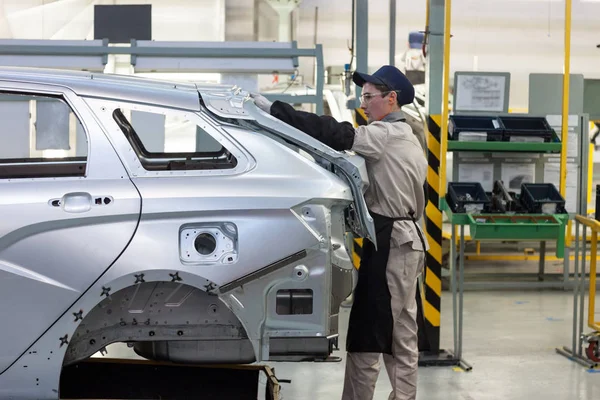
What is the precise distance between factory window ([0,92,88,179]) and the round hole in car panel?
22.2 inches

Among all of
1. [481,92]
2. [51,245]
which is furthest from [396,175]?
[481,92]

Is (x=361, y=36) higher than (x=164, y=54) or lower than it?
higher

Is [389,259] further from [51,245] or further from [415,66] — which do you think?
[415,66]

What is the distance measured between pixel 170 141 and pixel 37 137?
13.3 ft

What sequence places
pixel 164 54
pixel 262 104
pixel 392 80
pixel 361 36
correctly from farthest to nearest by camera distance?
pixel 361 36 < pixel 164 54 < pixel 392 80 < pixel 262 104

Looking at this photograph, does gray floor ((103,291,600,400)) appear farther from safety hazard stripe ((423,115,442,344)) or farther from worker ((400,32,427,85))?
worker ((400,32,427,85))

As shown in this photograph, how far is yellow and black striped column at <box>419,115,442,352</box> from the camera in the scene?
5738mm

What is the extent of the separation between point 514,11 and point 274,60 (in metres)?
9.52

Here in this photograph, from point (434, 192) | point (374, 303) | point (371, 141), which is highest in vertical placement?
point (371, 141)

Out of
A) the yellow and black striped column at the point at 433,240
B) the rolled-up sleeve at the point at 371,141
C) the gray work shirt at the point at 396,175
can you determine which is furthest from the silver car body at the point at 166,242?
the yellow and black striped column at the point at 433,240

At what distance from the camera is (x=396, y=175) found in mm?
4020

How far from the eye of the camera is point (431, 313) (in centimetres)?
576

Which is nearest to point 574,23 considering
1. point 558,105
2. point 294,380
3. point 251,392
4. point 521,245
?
point 521,245

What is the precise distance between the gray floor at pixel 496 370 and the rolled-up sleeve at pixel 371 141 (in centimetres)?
172
